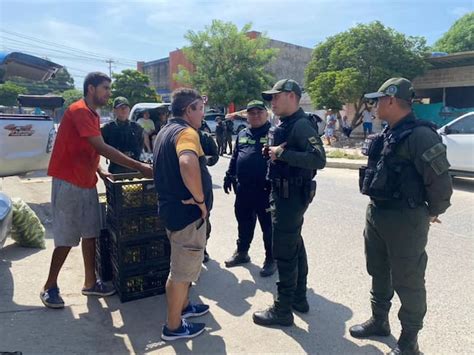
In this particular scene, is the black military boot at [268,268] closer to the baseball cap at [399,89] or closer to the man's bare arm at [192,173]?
the man's bare arm at [192,173]

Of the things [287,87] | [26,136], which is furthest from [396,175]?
[26,136]

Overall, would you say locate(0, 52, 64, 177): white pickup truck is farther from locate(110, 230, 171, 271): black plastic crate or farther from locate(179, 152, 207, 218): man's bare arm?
locate(179, 152, 207, 218): man's bare arm

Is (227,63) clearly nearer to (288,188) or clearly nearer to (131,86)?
(131,86)

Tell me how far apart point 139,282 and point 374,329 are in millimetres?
2015

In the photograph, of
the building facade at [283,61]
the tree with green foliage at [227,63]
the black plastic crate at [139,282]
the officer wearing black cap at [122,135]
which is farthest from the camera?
the building facade at [283,61]

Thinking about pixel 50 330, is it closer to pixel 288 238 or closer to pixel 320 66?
pixel 288 238

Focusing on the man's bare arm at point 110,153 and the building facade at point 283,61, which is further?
the building facade at point 283,61

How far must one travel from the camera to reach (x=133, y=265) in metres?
3.43

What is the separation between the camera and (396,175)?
260 centimetres

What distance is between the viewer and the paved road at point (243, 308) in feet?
9.32

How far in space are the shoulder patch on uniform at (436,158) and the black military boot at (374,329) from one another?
1246 mm

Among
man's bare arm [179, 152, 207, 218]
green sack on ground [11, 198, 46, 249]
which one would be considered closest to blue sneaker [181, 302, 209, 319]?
man's bare arm [179, 152, 207, 218]

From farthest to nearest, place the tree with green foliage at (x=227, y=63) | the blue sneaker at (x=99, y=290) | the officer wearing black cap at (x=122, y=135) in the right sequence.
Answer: the tree with green foliage at (x=227, y=63)
the officer wearing black cap at (x=122, y=135)
the blue sneaker at (x=99, y=290)

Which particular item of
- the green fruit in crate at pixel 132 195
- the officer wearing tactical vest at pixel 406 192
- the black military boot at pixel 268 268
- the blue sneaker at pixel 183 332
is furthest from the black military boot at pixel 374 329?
the green fruit in crate at pixel 132 195
